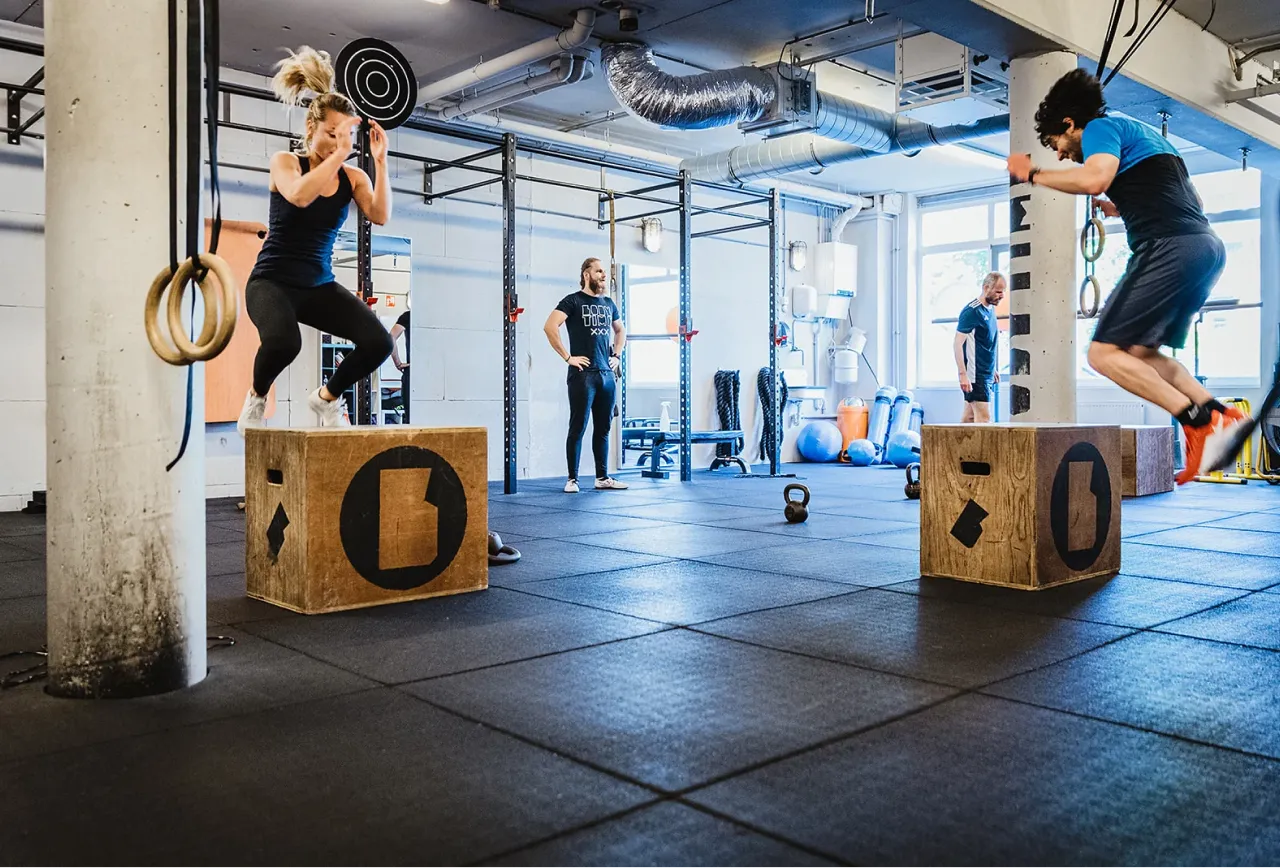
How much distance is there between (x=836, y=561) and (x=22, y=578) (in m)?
2.95

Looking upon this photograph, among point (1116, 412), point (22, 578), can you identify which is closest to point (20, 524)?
point (22, 578)

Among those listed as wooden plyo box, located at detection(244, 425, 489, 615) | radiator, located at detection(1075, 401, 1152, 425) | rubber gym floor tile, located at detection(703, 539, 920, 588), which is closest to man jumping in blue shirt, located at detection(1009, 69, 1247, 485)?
rubber gym floor tile, located at detection(703, 539, 920, 588)

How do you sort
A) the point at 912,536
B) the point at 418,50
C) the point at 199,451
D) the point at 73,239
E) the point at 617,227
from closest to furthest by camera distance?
the point at 73,239
the point at 199,451
the point at 912,536
the point at 418,50
the point at 617,227

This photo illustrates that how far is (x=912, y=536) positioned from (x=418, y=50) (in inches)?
183

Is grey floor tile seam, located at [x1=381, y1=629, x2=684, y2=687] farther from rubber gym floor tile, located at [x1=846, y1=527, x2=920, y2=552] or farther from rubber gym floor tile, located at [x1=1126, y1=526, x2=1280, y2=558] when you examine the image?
rubber gym floor tile, located at [x1=1126, y1=526, x2=1280, y2=558]

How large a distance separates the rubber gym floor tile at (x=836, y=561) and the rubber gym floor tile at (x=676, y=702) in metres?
1.20

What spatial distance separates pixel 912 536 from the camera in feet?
15.7

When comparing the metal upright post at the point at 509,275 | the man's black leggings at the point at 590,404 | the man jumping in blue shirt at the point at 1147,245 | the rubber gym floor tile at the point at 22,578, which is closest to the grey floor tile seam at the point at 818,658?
the man jumping in blue shirt at the point at 1147,245

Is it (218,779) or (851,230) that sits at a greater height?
(851,230)

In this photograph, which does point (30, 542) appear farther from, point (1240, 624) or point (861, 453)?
point (861, 453)

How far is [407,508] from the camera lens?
3133 mm

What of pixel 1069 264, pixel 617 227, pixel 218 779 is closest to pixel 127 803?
pixel 218 779

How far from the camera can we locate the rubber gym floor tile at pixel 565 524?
16.4ft

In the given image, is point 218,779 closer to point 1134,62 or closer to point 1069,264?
point 1069,264
